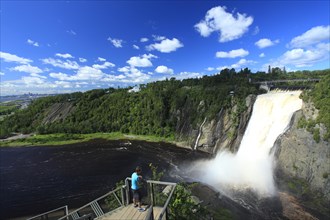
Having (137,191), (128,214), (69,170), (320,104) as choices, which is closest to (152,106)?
(69,170)

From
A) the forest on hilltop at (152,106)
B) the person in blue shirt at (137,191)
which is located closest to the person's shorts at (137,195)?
the person in blue shirt at (137,191)

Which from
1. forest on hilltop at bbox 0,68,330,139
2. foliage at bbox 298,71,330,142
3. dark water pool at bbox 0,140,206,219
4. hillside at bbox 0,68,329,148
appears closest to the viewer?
foliage at bbox 298,71,330,142

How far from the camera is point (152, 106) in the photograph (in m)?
80.9

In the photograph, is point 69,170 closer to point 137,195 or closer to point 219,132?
point 219,132

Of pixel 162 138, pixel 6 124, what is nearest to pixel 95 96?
pixel 6 124

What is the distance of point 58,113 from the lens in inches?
3996

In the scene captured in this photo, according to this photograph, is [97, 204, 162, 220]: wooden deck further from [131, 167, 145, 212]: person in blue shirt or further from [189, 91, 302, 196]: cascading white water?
[189, 91, 302, 196]: cascading white water

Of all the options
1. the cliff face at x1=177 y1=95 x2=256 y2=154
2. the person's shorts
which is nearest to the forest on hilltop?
the cliff face at x1=177 y1=95 x2=256 y2=154

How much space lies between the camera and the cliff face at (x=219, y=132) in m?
44.5

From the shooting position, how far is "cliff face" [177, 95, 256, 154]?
4447cm

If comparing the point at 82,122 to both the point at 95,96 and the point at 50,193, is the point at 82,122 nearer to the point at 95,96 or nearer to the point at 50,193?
the point at 95,96

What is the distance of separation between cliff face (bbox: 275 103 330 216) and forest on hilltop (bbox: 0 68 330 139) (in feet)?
50.4

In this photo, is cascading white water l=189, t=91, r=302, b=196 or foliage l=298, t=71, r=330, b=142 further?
cascading white water l=189, t=91, r=302, b=196

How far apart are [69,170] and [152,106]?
41393mm
